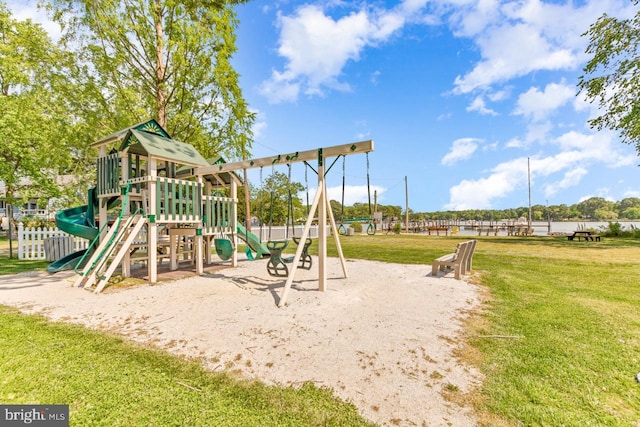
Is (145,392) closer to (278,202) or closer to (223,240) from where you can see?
(223,240)

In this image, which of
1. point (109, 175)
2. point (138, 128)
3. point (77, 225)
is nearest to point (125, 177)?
point (109, 175)

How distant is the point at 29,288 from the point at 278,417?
771 centimetres

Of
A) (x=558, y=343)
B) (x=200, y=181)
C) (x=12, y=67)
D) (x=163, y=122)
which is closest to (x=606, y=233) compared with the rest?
(x=558, y=343)

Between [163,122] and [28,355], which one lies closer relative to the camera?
[28,355]

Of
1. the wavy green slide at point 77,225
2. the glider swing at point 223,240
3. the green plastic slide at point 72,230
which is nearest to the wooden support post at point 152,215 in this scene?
the glider swing at point 223,240

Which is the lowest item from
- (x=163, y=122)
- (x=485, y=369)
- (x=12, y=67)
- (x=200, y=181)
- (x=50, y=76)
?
(x=485, y=369)

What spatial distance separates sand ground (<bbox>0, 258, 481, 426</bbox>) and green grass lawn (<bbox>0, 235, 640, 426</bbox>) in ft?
0.80

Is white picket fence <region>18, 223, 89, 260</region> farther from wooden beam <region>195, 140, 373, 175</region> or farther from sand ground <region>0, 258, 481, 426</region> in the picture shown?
wooden beam <region>195, 140, 373, 175</region>

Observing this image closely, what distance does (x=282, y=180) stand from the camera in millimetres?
40062

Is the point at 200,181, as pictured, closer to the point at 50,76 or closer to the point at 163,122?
the point at 163,122

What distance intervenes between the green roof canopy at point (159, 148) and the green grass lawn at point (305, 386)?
4.22 metres

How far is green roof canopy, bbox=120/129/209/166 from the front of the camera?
23.5ft

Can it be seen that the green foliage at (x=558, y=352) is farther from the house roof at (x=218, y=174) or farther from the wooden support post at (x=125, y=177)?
the wooden support post at (x=125, y=177)

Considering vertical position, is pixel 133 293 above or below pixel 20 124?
below
